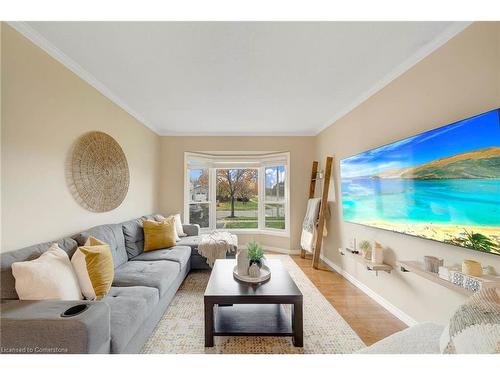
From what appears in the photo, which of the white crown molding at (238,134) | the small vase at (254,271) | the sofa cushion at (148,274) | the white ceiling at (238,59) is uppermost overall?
the white ceiling at (238,59)

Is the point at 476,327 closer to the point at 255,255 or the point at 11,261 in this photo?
the point at 255,255

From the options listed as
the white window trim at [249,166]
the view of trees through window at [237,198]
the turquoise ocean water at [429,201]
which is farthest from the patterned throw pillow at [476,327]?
the view of trees through window at [237,198]

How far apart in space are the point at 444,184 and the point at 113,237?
316 centimetres

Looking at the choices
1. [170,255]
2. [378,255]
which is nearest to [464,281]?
[378,255]

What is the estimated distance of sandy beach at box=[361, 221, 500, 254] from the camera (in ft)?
4.43

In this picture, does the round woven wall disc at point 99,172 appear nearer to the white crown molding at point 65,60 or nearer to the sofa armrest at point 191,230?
the white crown molding at point 65,60

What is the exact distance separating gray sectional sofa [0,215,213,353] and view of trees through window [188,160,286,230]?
84.6 inches

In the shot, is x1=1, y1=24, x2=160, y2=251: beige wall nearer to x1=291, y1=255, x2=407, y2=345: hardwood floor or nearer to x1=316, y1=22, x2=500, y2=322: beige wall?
x1=291, y1=255, x2=407, y2=345: hardwood floor

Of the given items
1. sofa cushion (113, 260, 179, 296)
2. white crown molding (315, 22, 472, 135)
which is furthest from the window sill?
white crown molding (315, 22, 472, 135)

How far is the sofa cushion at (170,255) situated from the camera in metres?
2.74

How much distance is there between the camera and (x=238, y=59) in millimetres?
2053

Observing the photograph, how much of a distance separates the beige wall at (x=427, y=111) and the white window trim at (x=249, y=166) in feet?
6.02
